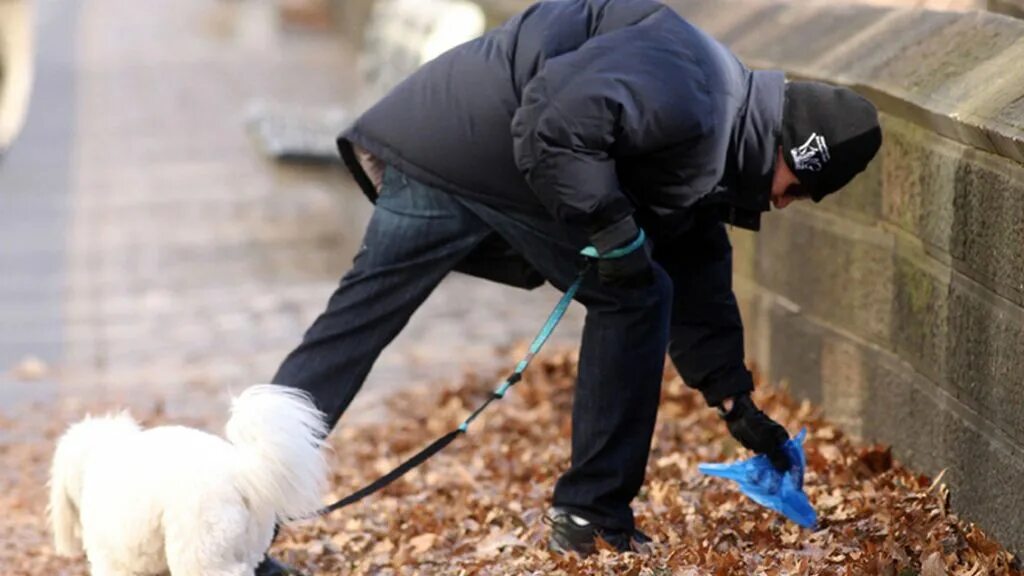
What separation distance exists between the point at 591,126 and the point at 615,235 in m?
0.32

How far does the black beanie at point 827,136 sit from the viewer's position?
184 inches

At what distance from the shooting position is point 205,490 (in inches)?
174

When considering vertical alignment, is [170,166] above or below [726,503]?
below

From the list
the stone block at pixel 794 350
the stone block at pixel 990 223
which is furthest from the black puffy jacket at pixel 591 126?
the stone block at pixel 794 350

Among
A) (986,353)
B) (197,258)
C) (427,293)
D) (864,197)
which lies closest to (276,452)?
(427,293)

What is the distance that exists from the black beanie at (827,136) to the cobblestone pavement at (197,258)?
4030 mm

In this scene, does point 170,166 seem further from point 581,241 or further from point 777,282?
point 581,241

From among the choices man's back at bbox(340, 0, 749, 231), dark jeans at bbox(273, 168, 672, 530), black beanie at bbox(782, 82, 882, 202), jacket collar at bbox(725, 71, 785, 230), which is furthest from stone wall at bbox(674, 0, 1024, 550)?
dark jeans at bbox(273, 168, 672, 530)

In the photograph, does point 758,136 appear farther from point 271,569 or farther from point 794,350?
point 794,350

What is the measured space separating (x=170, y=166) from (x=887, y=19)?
10722mm

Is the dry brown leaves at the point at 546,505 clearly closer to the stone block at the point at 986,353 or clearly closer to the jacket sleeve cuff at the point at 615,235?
the stone block at the point at 986,353

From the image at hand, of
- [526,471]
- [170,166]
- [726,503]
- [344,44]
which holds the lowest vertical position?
[344,44]

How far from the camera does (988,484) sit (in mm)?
4996

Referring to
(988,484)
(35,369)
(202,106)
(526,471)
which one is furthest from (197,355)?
(202,106)
